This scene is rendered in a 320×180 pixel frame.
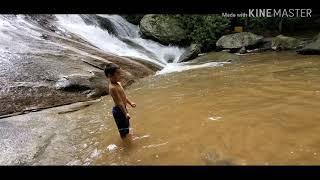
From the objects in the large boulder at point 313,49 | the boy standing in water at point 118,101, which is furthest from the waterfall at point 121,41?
the boy standing in water at point 118,101

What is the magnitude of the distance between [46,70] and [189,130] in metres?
5.73

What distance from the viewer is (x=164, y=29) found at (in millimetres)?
21125

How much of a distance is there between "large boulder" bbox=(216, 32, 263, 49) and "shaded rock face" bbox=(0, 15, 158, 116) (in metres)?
6.28

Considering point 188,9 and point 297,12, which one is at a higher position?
point 188,9

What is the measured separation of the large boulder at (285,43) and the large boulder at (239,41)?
105 cm

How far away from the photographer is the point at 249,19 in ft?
71.4

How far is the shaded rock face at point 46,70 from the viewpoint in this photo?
26.7 feet

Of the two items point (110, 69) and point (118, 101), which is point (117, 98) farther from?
point (110, 69)

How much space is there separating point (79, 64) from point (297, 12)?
13.4 metres

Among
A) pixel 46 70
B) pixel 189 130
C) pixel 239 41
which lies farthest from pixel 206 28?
pixel 189 130

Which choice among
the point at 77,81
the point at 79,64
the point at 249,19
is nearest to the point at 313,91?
the point at 77,81

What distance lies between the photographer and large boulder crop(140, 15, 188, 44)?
2089 cm

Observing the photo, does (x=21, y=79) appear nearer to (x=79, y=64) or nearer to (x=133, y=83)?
(x=79, y=64)
